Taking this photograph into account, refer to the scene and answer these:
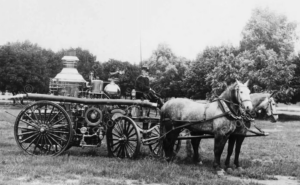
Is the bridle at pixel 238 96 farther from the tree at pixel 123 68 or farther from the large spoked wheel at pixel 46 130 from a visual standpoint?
the tree at pixel 123 68

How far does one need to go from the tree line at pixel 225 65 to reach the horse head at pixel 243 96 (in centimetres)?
2643

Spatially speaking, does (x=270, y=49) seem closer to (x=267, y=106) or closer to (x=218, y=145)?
(x=267, y=106)

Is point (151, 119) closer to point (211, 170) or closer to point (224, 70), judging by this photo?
point (211, 170)

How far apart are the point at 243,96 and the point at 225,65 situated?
34.5 meters

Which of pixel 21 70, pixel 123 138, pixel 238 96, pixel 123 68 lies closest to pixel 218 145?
pixel 238 96

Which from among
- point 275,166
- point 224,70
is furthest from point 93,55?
point 275,166

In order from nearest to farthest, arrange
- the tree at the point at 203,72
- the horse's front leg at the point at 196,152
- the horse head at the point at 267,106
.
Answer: the horse head at the point at 267,106
the horse's front leg at the point at 196,152
the tree at the point at 203,72

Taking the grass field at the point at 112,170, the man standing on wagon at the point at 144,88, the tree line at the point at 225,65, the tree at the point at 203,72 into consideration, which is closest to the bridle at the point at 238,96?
the grass field at the point at 112,170

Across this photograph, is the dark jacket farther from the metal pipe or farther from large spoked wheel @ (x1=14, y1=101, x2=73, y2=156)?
large spoked wheel @ (x1=14, y1=101, x2=73, y2=156)

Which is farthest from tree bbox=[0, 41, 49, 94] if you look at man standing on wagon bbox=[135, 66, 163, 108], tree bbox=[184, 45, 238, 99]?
man standing on wagon bbox=[135, 66, 163, 108]

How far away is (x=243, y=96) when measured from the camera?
985 centimetres

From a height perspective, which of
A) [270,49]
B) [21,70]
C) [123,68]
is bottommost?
[21,70]

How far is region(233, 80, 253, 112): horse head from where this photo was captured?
9.70 m

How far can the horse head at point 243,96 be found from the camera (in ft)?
31.8
